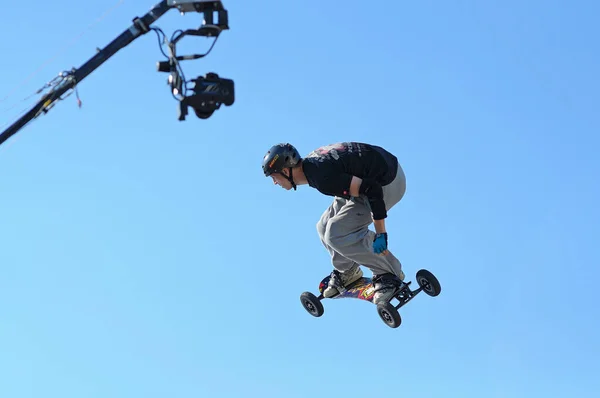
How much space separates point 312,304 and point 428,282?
1954mm

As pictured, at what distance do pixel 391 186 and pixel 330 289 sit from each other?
2.32m

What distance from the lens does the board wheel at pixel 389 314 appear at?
1809 cm

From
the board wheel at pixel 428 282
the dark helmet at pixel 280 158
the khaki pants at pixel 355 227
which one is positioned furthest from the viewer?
the board wheel at pixel 428 282

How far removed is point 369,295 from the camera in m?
18.6

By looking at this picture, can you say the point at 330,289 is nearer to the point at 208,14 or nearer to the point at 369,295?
the point at 369,295

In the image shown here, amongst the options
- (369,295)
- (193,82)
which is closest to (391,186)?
(369,295)

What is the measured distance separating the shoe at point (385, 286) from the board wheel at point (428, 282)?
313mm

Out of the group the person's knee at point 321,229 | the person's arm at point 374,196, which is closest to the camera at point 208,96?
the person's arm at point 374,196

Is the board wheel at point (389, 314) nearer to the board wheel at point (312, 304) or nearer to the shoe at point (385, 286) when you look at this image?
the shoe at point (385, 286)

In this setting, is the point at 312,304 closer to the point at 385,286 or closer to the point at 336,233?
the point at 385,286

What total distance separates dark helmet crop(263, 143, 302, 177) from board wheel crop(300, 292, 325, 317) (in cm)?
284

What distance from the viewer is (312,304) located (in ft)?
63.8

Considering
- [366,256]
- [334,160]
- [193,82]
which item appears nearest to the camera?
[193,82]

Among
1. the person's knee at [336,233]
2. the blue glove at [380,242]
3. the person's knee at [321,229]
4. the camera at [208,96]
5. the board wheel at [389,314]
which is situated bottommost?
the camera at [208,96]
